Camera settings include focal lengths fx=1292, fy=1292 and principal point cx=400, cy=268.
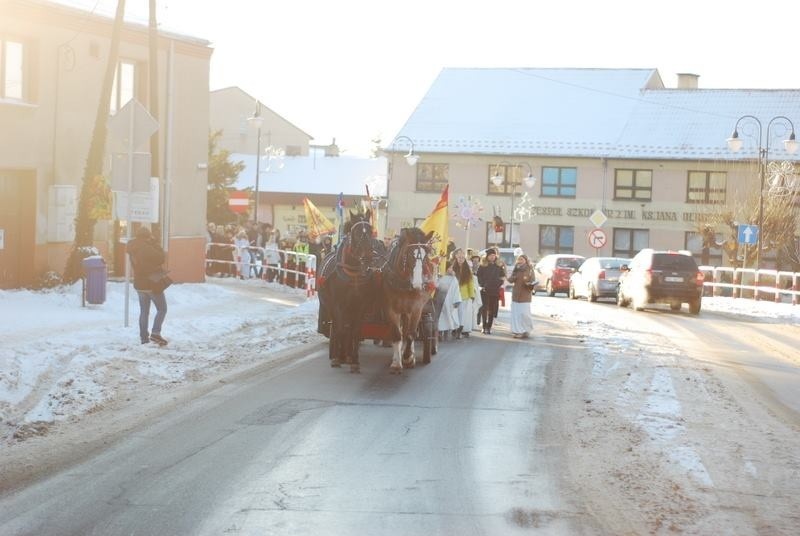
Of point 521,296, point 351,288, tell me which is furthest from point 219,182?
point 351,288

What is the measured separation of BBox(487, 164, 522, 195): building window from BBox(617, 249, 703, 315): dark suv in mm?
28776

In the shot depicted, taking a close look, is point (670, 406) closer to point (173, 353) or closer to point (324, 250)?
point (173, 353)

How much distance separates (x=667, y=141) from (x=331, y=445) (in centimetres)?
5317

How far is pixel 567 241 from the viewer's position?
2475 inches

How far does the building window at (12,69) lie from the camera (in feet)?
87.2

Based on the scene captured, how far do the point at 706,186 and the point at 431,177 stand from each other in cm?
1367

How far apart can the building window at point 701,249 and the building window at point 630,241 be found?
77.2 inches

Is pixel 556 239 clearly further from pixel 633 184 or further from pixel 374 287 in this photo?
pixel 374 287

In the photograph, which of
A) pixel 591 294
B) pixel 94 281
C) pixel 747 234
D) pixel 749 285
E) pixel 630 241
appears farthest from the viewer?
pixel 630 241

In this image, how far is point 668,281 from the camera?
34.5m

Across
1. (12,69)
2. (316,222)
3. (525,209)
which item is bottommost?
(316,222)

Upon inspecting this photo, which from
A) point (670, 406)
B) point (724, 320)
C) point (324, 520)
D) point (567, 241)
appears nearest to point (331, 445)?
point (324, 520)

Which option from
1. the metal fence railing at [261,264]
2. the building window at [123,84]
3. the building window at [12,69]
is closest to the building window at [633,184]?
the metal fence railing at [261,264]

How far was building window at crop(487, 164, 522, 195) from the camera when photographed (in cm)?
6375
